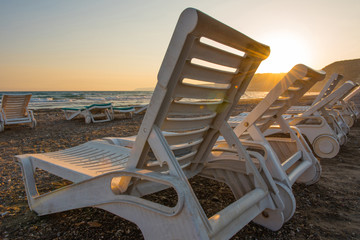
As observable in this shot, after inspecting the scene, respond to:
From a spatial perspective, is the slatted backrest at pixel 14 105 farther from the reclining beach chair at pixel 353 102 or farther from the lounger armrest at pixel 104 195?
the reclining beach chair at pixel 353 102

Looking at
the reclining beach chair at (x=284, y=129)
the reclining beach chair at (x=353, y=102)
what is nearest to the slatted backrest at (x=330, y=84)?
the reclining beach chair at (x=284, y=129)

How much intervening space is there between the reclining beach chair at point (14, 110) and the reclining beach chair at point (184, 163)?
20.7ft

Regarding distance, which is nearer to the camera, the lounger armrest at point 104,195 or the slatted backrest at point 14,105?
the lounger armrest at point 104,195

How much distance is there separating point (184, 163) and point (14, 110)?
8155 millimetres

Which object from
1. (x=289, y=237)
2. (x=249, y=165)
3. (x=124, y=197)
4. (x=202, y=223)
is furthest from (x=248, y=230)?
(x=124, y=197)

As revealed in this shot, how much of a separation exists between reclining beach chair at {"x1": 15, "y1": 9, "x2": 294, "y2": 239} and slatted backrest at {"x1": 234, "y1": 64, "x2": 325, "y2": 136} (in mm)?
617

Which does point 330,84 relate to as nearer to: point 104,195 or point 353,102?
point 104,195

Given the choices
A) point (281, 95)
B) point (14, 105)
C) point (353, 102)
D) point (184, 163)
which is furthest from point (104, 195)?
point (353, 102)

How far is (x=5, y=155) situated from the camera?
184 inches

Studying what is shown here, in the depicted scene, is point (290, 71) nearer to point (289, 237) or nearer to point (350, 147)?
point (289, 237)

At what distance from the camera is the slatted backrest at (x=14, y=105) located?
7.37 meters

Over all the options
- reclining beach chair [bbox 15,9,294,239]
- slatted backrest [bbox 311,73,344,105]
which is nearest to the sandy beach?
reclining beach chair [bbox 15,9,294,239]

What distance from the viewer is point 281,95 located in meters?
2.52

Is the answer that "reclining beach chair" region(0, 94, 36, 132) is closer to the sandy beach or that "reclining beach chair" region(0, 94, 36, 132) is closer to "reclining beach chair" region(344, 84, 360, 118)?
the sandy beach
